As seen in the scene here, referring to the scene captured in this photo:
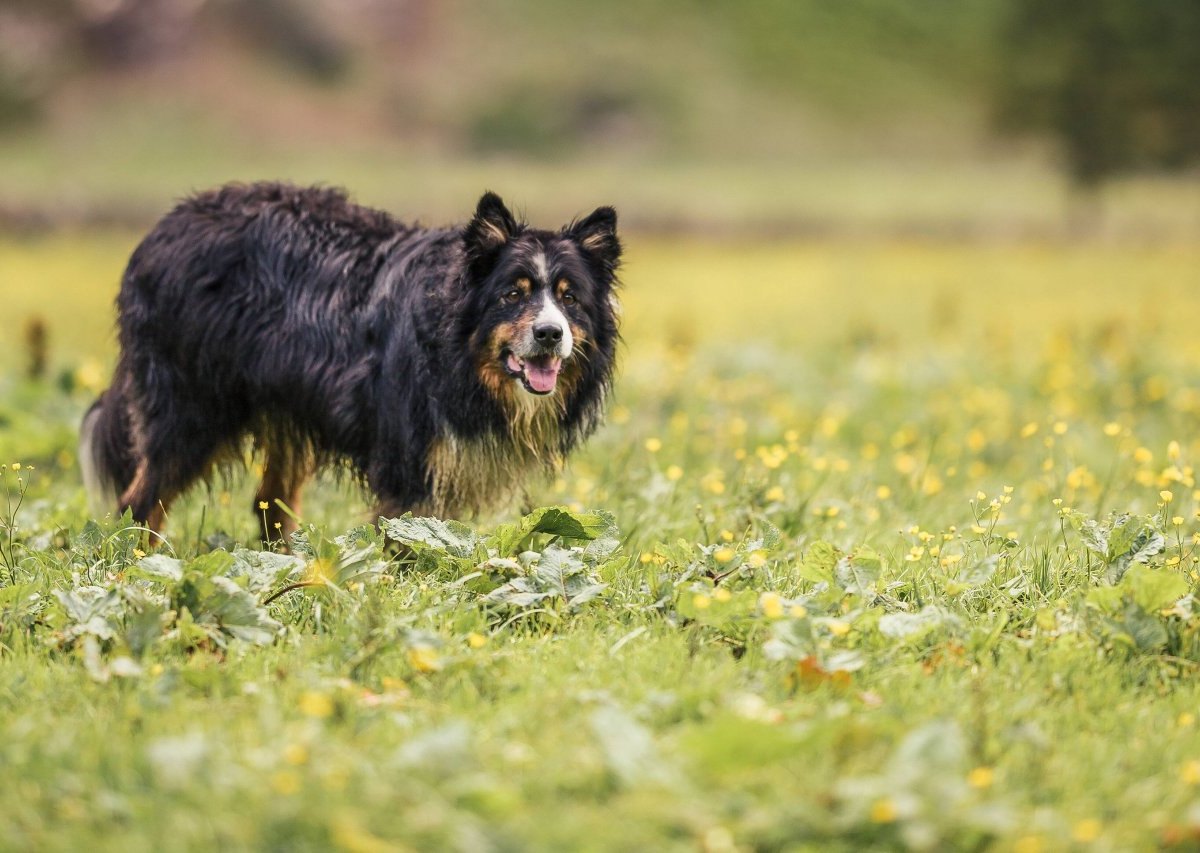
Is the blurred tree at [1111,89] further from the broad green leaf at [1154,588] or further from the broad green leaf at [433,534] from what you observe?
the broad green leaf at [433,534]

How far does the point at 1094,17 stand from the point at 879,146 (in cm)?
1917

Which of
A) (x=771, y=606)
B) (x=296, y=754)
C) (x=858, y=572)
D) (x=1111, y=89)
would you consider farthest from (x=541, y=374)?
(x=1111, y=89)

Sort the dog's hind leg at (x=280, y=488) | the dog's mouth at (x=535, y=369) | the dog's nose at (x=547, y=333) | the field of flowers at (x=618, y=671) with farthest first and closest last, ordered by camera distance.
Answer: the dog's hind leg at (x=280, y=488) < the dog's mouth at (x=535, y=369) < the dog's nose at (x=547, y=333) < the field of flowers at (x=618, y=671)

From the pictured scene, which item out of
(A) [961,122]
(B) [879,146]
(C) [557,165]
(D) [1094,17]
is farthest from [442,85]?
(D) [1094,17]

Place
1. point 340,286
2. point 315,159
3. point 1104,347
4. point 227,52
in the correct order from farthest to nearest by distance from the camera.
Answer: point 227,52 → point 315,159 → point 1104,347 → point 340,286

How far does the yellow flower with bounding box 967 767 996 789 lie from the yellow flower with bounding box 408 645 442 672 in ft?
4.65

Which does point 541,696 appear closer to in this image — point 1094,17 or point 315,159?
point 1094,17

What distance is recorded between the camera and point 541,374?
469cm

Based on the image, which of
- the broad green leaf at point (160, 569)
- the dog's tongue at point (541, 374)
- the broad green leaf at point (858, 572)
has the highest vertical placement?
the dog's tongue at point (541, 374)

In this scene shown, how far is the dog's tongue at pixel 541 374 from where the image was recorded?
468 cm

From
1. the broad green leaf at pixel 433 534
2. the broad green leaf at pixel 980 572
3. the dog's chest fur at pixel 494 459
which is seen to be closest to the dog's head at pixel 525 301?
the dog's chest fur at pixel 494 459

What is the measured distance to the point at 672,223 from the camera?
23.8 metres

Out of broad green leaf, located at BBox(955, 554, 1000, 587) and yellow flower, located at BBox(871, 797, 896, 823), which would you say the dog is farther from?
yellow flower, located at BBox(871, 797, 896, 823)

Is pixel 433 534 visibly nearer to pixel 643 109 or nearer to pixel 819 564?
pixel 819 564
